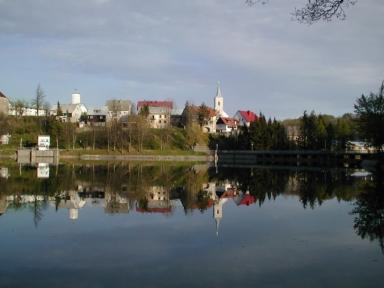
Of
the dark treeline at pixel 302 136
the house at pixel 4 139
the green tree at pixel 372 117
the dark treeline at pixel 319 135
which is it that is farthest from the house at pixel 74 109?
the green tree at pixel 372 117

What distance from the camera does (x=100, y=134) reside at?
10981 cm

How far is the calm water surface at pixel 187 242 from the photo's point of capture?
11.1 meters

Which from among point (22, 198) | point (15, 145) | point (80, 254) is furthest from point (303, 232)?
point (15, 145)

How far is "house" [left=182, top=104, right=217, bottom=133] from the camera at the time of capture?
130 meters

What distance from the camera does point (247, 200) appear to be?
96.4 ft

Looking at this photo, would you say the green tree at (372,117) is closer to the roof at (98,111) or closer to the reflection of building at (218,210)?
the reflection of building at (218,210)

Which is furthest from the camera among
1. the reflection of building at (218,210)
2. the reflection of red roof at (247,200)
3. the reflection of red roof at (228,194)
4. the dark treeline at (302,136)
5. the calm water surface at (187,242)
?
the dark treeline at (302,136)

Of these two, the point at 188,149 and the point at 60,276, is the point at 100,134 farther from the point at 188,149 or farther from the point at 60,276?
the point at 60,276

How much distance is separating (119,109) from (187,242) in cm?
11605

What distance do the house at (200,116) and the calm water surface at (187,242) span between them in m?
101

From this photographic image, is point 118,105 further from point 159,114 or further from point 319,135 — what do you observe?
point 319,135

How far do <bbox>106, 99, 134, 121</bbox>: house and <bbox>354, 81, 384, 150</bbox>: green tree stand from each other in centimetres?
6177

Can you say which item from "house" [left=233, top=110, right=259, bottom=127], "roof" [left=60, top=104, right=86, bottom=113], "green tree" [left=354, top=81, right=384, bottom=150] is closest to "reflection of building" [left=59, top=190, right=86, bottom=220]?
"green tree" [left=354, top=81, right=384, bottom=150]

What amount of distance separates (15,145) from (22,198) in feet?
269
